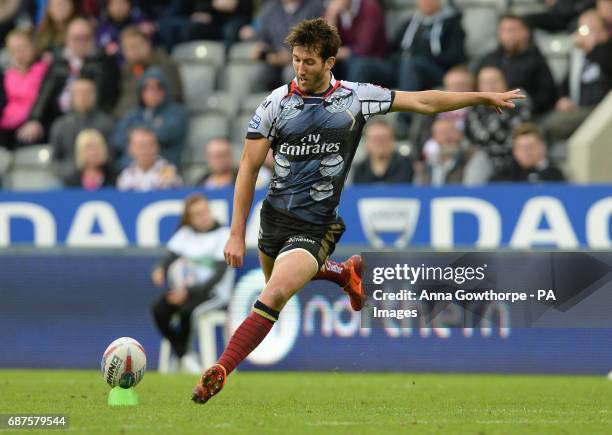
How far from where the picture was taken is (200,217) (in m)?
13.9

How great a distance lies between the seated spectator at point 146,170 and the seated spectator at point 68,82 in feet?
5.91

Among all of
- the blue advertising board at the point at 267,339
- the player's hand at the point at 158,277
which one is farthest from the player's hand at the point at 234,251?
the player's hand at the point at 158,277

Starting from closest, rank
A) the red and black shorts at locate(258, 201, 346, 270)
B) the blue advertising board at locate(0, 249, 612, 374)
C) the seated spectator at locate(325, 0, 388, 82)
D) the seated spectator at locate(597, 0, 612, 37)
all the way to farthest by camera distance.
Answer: the red and black shorts at locate(258, 201, 346, 270), the blue advertising board at locate(0, 249, 612, 374), the seated spectator at locate(597, 0, 612, 37), the seated spectator at locate(325, 0, 388, 82)

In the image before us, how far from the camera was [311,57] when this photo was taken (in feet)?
27.7

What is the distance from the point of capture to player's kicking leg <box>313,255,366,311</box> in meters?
9.55

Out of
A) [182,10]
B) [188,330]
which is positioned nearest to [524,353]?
[188,330]

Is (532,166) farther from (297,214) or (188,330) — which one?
(297,214)

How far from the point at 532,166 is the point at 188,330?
153 inches

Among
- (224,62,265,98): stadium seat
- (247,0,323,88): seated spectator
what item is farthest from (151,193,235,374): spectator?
(224,62,265,98): stadium seat

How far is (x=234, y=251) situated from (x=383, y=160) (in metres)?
6.33

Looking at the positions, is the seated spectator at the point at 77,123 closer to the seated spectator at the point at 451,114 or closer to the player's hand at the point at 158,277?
the player's hand at the point at 158,277

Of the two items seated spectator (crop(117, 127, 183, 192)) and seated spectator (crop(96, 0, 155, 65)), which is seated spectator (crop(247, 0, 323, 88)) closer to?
seated spectator (crop(96, 0, 155, 65))

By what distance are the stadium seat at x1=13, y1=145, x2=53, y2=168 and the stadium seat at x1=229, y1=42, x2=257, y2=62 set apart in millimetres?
2588

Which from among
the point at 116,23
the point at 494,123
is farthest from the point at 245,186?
the point at 116,23
